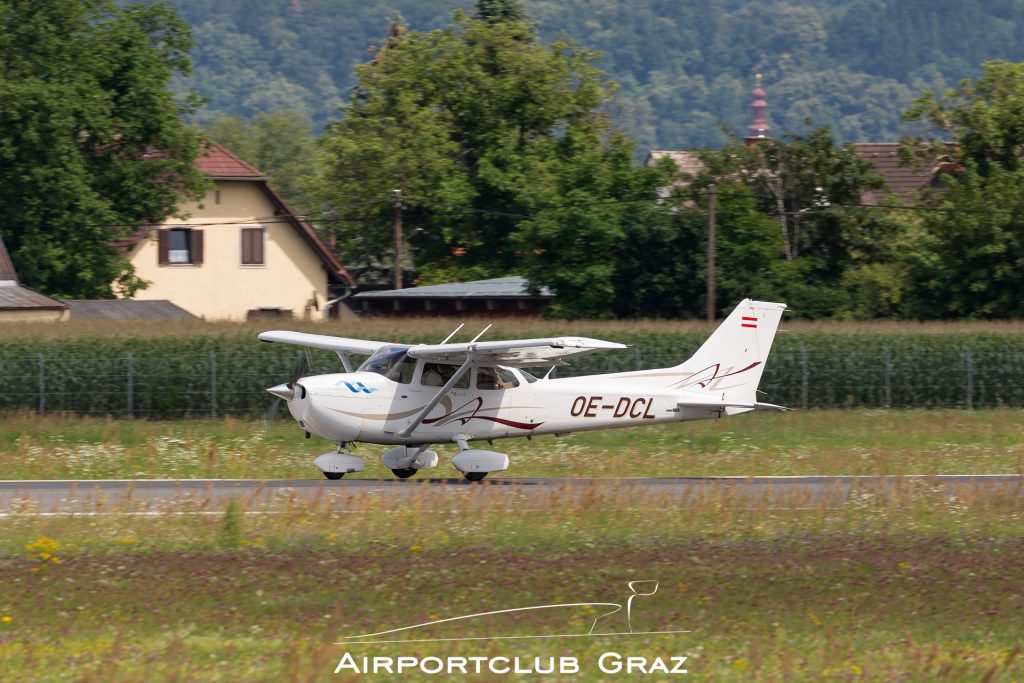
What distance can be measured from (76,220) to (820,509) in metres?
38.9

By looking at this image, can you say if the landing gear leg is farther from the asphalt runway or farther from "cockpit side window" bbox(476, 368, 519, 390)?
"cockpit side window" bbox(476, 368, 519, 390)

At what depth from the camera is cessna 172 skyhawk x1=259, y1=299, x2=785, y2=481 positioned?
19.2m

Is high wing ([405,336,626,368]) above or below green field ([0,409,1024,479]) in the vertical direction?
above

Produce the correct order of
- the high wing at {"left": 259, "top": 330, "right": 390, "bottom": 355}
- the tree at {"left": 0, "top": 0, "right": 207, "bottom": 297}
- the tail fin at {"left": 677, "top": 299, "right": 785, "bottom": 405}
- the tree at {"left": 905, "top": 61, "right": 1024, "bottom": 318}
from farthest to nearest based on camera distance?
the tree at {"left": 0, "top": 0, "right": 207, "bottom": 297}
the tree at {"left": 905, "top": 61, "right": 1024, "bottom": 318}
the high wing at {"left": 259, "top": 330, "right": 390, "bottom": 355}
the tail fin at {"left": 677, "top": 299, "right": 785, "bottom": 405}

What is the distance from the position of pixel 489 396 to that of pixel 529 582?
8.24 m

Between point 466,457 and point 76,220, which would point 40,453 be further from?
point 76,220

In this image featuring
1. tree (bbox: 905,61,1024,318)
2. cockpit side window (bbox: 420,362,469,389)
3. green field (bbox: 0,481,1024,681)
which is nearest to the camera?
green field (bbox: 0,481,1024,681)

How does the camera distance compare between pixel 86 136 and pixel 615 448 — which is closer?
pixel 615 448

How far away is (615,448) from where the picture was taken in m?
25.0

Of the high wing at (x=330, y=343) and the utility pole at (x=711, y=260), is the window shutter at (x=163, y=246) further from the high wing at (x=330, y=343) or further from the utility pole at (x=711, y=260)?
the high wing at (x=330, y=343)

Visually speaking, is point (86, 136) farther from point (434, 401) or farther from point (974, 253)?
point (434, 401)

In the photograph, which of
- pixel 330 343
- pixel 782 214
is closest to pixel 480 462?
pixel 330 343

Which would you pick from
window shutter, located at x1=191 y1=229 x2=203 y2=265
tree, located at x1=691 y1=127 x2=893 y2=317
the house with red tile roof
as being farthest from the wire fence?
window shutter, located at x1=191 y1=229 x2=203 y2=265

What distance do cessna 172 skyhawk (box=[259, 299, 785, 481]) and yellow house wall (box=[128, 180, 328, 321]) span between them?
39.1 metres
